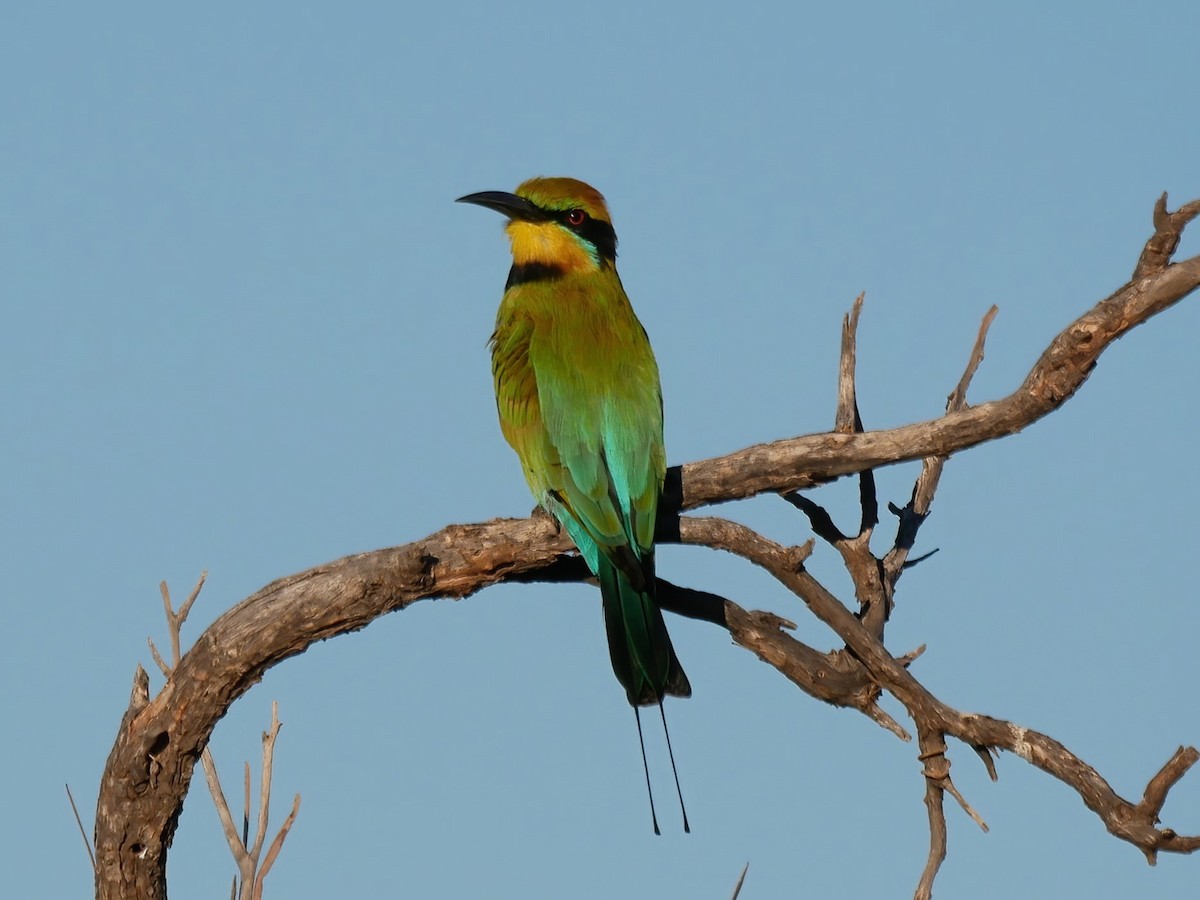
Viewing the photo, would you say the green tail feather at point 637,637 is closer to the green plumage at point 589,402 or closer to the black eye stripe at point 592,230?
the green plumage at point 589,402

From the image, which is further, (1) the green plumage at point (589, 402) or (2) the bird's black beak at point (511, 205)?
(2) the bird's black beak at point (511, 205)

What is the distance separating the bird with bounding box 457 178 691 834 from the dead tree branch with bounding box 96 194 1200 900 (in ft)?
0.58

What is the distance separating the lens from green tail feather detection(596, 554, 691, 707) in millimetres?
4062

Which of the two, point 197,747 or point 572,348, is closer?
point 197,747

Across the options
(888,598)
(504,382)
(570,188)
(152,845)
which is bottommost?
(152,845)

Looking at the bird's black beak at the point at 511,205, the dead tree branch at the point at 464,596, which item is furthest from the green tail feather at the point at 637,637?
the bird's black beak at the point at 511,205

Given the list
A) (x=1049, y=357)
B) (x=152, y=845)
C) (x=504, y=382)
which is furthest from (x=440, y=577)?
(x=1049, y=357)

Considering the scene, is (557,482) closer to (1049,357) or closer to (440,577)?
(440,577)

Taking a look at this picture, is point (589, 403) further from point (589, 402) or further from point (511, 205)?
point (511, 205)

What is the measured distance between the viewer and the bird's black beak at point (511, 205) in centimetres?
509

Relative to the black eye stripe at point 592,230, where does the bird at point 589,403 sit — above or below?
below

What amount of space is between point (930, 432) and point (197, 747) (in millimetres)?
2244

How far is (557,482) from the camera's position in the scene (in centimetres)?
429

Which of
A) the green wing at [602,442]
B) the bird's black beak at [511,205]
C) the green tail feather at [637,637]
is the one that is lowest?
the green tail feather at [637,637]
